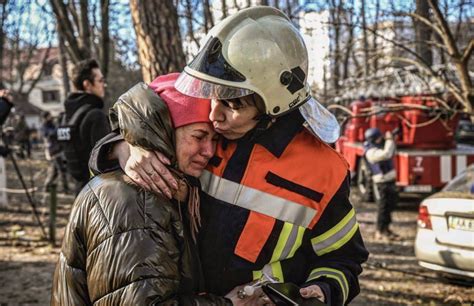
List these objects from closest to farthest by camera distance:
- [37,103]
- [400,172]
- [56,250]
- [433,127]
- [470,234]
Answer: [470,234] → [56,250] → [400,172] → [433,127] → [37,103]

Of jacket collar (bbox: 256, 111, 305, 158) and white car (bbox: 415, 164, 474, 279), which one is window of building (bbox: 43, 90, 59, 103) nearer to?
white car (bbox: 415, 164, 474, 279)

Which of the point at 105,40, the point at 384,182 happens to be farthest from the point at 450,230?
the point at 105,40

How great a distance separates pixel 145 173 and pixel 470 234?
4.74 m

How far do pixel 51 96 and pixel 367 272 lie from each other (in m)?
68.7

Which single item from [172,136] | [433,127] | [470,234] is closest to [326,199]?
[172,136]

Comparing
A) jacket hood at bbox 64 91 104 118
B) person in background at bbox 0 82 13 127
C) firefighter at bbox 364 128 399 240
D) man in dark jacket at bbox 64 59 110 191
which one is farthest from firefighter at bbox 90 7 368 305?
firefighter at bbox 364 128 399 240

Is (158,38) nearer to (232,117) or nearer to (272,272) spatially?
(232,117)

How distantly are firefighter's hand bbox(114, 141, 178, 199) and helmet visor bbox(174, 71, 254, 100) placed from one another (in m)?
0.24

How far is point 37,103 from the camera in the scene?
230 ft

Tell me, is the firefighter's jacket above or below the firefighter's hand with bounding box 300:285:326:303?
above

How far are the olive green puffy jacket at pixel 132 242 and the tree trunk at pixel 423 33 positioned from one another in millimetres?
4115

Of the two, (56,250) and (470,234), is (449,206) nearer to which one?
(470,234)

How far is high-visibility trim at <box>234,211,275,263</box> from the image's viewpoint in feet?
6.15

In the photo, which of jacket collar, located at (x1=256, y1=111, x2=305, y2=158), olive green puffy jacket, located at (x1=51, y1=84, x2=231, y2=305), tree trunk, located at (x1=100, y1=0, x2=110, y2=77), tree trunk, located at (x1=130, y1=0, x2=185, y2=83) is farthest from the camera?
tree trunk, located at (x1=100, y1=0, x2=110, y2=77)
